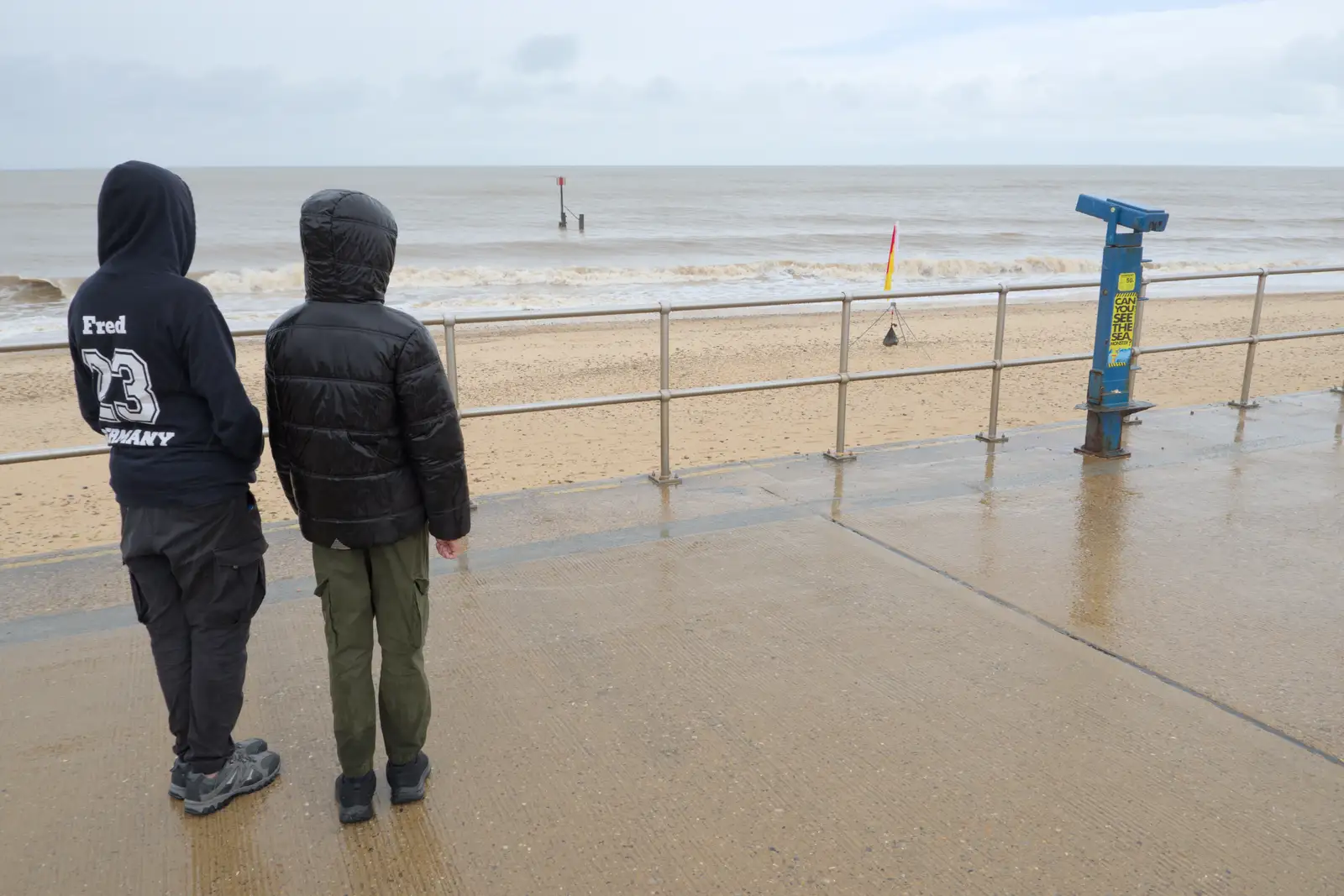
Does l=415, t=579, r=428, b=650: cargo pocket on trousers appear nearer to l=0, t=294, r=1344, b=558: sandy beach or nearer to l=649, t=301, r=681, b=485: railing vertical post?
l=649, t=301, r=681, b=485: railing vertical post

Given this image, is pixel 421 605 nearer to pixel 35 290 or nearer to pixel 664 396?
pixel 664 396

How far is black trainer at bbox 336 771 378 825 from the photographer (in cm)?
281

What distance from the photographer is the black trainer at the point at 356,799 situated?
9.21 feet

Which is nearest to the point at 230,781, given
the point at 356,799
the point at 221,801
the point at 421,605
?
the point at 221,801

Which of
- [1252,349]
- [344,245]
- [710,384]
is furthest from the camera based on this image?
[710,384]

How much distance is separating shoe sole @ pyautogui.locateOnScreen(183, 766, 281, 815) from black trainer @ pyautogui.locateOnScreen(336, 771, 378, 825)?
281mm

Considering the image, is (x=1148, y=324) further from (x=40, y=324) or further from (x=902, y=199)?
(x=902, y=199)

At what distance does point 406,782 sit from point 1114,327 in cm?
500

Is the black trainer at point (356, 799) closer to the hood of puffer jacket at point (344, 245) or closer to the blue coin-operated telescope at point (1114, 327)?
the hood of puffer jacket at point (344, 245)

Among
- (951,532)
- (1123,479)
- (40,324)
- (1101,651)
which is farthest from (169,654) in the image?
(40,324)

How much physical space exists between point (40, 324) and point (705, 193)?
2641 inches

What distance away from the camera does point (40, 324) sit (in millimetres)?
19188

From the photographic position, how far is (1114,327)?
619 centimetres

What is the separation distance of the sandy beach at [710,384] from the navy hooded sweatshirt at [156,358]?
441 cm
